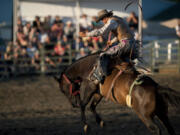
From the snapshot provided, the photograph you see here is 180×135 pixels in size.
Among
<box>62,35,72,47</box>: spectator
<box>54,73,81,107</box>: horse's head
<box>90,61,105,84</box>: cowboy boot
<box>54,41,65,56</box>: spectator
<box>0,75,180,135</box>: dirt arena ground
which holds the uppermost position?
<box>62,35,72,47</box>: spectator

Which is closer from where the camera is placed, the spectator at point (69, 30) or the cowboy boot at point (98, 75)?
the cowboy boot at point (98, 75)

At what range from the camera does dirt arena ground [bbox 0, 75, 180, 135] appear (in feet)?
18.3

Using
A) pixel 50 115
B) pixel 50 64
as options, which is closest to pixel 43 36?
pixel 50 64

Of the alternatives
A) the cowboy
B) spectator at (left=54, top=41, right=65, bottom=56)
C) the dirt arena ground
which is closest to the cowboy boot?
the cowboy

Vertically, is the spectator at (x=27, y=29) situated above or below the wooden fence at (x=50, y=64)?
above

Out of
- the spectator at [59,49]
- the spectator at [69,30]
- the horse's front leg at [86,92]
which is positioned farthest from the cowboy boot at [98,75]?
the spectator at [69,30]

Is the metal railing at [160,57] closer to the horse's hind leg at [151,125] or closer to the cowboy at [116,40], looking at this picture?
the cowboy at [116,40]

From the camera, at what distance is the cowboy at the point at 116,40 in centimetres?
515

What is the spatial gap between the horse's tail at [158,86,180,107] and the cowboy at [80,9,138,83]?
110 cm

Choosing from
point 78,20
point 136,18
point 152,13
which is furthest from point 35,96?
point 152,13

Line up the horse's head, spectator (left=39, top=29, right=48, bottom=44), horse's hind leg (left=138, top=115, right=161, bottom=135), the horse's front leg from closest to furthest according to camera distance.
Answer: horse's hind leg (left=138, top=115, right=161, bottom=135), the horse's front leg, the horse's head, spectator (left=39, top=29, right=48, bottom=44)

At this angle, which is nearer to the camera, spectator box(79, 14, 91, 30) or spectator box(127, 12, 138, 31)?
spectator box(127, 12, 138, 31)

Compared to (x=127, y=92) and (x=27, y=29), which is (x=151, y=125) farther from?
(x=27, y=29)

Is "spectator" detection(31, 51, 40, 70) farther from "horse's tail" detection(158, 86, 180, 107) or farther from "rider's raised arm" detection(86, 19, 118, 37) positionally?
"horse's tail" detection(158, 86, 180, 107)
